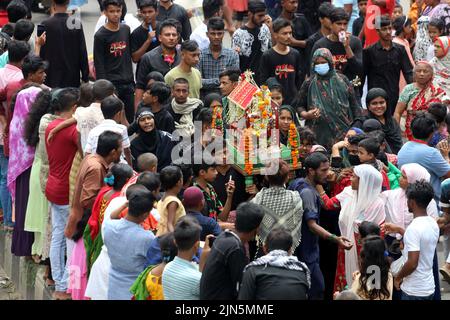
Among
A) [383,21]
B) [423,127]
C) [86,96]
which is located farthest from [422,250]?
[383,21]

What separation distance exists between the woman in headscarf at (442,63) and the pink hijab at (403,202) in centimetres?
372

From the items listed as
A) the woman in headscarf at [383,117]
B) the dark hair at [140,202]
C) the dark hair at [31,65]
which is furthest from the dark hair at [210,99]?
the dark hair at [140,202]

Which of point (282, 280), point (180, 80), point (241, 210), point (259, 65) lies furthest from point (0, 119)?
point (282, 280)

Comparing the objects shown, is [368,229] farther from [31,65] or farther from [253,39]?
[253,39]

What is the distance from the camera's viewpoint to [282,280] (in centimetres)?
766

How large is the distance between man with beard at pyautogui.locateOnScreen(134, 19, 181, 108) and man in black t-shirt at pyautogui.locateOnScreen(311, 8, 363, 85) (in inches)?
60.6

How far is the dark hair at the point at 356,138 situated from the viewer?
1041cm

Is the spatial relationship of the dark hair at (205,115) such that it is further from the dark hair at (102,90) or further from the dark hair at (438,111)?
the dark hair at (438,111)

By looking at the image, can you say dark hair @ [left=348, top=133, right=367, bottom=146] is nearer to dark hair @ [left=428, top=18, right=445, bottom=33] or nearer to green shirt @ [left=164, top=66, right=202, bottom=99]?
green shirt @ [left=164, top=66, right=202, bottom=99]

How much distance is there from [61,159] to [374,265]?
124 inches

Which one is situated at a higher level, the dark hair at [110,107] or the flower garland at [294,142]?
the dark hair at [110,107]

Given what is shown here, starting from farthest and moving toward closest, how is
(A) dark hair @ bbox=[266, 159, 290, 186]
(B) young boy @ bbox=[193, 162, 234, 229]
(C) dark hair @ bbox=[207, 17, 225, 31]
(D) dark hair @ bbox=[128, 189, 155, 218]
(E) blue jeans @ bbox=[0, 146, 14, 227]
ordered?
1. (C) dark hair @ bbox=[207, 17, 225, 31]
2. (E) blue jeans @ bbox=[0, 146, 14, 227]
3. (B) young boy @ bbox=[193, 162, 234, 229]
4. (A) dark hair @ bbox=[266, 159, 290, 186]
5. (D) dark hair @ bbox=[128, 189, 155, 218]

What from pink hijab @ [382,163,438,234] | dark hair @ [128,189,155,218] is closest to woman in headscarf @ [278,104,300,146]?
pink hijab @ [382,163,438,234]

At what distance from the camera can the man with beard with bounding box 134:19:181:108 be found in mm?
12812
